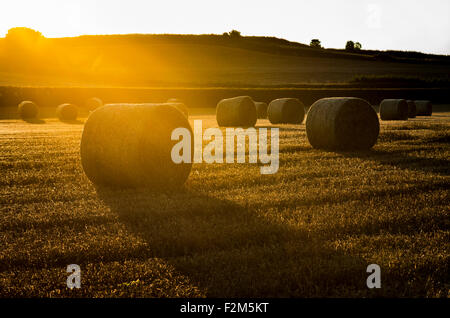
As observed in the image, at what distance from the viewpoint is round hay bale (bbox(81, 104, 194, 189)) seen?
8.03 meters

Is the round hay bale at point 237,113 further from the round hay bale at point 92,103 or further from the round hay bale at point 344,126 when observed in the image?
the round hay bale at point 92,103

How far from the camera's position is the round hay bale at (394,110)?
1133 inches

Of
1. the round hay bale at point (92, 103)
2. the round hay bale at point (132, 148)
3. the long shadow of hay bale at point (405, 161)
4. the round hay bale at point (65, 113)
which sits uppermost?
the round hay bale at point (92, 103)

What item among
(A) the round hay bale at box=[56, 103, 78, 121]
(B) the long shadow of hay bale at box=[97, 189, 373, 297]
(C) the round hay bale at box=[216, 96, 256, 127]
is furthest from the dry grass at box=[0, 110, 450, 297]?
(A) the round hay bale at box=[56, 103, 78, 121]

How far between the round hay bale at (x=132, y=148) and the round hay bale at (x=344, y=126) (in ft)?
20.7

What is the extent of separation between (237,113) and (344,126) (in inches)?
449

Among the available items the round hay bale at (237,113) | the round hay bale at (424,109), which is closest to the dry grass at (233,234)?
the round hay bale at (237,113)

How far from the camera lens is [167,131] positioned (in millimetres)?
8492

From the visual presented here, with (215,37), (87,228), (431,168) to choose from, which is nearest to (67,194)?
(87,228)

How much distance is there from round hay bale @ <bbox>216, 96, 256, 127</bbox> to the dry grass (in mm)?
14818

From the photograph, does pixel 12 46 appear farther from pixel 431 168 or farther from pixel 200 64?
pixel 431 168

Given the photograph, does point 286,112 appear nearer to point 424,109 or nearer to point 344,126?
point 344,126

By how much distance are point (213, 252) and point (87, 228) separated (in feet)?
6.39

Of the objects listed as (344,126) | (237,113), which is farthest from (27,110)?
(344,126)
